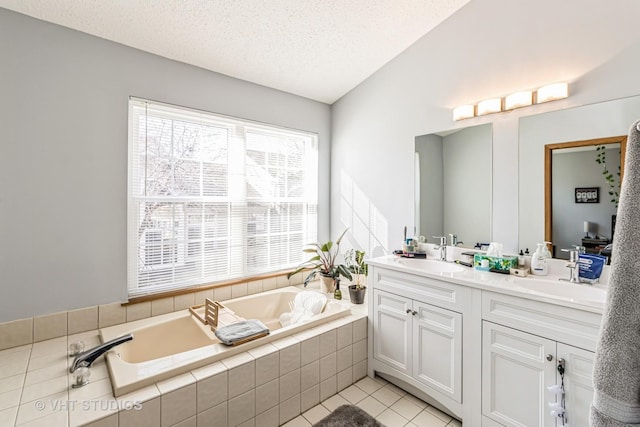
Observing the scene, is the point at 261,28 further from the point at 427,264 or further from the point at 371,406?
the point at 371,406

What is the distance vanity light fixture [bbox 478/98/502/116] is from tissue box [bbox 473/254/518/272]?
1.04 m

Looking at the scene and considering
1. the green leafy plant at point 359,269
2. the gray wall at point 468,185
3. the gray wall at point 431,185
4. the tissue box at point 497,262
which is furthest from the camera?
the green leafy plant at point 359,269

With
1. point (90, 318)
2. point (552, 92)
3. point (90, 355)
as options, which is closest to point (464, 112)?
point (552, 92)

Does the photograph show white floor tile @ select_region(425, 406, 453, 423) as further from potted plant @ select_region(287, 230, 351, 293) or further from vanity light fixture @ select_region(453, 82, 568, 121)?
vanity light fixture @ select_region(453, 82, 568, 121)

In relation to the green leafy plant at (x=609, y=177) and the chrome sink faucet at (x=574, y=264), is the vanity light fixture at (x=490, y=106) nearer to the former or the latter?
the green leafy plant at (x=609, y=177)

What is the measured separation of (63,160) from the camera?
1947 mm

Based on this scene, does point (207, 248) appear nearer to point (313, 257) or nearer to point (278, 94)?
point (313, 257)

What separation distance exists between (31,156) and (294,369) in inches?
86.3

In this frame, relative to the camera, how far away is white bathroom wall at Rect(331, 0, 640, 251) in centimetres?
A: 166

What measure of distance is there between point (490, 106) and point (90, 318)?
325 cm

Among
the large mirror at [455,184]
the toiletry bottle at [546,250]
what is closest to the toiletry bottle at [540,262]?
the toiletry bottle at [546,250]

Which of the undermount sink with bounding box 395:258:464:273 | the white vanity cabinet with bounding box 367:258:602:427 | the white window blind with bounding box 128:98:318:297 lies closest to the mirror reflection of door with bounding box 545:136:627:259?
the white vanity cabinet with bounding box 367:258:602:427

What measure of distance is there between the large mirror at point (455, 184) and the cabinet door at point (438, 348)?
70 centimetres

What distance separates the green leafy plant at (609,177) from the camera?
5.32 ft
